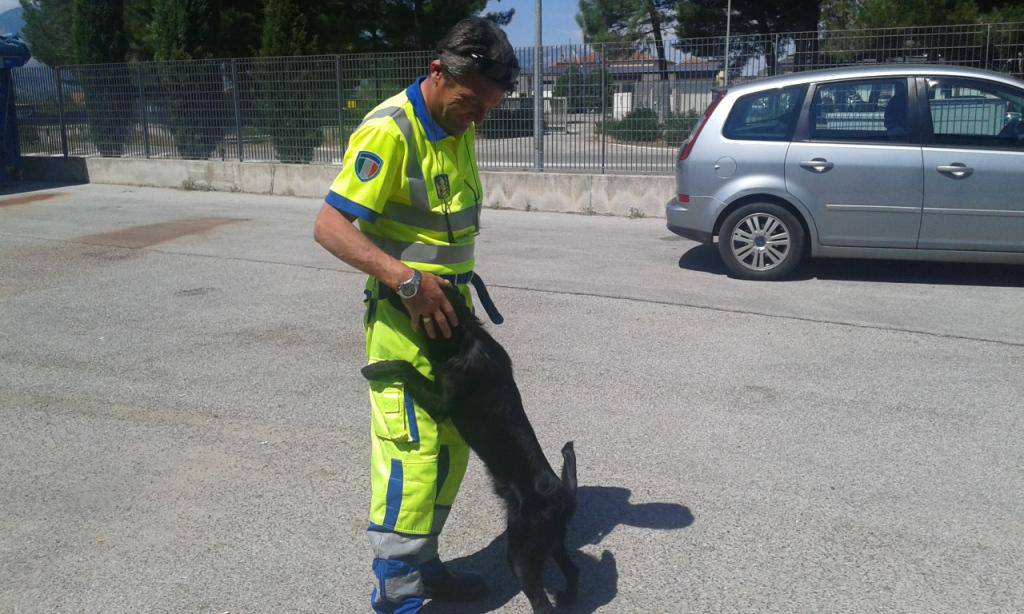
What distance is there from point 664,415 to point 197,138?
1307 centimetres

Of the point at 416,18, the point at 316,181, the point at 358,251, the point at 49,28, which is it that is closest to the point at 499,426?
the point at 358,251

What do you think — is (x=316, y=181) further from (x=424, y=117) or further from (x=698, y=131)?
(x=424, y=117)

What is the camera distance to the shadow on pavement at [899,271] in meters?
8.23

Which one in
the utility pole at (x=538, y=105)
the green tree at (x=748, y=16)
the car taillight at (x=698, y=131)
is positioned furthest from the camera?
the green tree at (x=748, y=16)

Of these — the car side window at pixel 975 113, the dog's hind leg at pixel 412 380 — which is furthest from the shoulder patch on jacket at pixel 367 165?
the car side window at pixel 975 113

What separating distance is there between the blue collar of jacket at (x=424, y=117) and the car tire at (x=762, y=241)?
19.3 feet

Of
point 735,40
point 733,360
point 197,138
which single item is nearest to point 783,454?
point 733,360

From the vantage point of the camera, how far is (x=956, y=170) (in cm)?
764

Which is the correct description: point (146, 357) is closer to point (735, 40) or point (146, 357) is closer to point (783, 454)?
point (783, 454)

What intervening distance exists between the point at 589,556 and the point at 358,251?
5.40 ft

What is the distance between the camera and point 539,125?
519 inches

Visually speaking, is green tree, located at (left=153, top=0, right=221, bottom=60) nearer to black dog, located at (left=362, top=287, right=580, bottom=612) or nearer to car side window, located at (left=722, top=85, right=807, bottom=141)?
car side window, located at (left=722, top=85, right=807, bottom=141)

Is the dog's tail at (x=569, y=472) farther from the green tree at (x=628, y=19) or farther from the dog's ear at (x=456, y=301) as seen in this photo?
the green tree at (x=628, y=19)

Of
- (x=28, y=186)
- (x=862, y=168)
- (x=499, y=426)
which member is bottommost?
(x=499, y=426)
